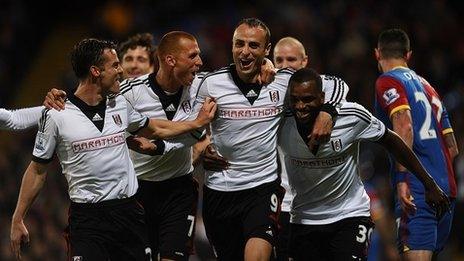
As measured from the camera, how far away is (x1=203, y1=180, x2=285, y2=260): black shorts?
7945 mm

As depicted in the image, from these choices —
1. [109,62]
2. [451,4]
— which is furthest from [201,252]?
[109,62]

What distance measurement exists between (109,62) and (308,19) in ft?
29.5

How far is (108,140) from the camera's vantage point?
7449mm

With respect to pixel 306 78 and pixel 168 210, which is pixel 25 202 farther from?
pixel 306 78

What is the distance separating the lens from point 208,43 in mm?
17125

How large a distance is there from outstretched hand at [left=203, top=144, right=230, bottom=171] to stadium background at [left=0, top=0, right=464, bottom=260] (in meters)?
5.08

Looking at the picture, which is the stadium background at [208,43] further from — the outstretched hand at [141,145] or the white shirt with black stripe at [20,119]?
the white shirt with black stripe at [20,119]

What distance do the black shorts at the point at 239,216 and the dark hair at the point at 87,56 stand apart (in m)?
1.51

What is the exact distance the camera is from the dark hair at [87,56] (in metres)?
7.54

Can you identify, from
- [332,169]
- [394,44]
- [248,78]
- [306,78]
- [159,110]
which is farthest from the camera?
[394,44]

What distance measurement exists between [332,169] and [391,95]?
948mm

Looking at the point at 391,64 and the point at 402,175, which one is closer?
the point at 402,175

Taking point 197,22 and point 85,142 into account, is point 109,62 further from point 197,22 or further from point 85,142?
point 197,22

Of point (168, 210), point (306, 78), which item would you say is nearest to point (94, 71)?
point (168, 210)
